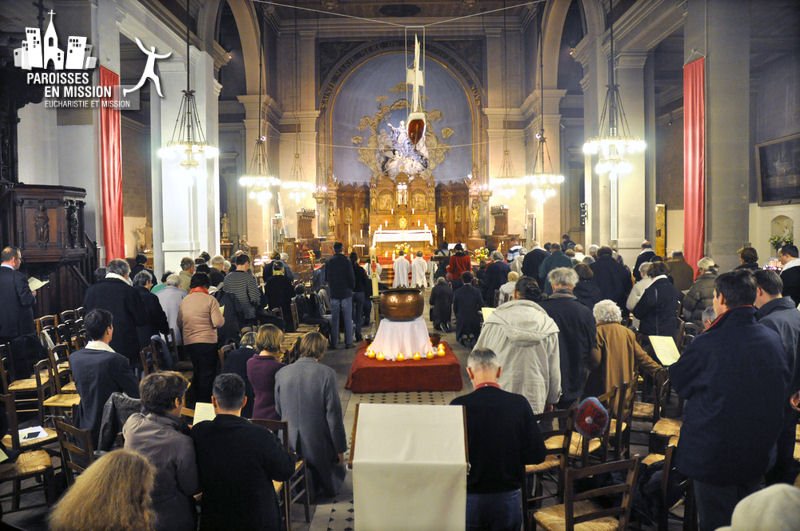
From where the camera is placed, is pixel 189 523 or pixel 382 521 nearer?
pixel 382 521

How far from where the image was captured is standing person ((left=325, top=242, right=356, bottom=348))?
980 centimetres

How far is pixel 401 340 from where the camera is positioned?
829cm

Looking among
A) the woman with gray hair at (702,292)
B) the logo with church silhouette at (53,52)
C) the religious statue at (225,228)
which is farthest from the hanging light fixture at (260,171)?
the woman with gray hair at (702,292)

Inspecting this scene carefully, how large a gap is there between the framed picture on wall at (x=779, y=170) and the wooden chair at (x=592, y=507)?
1365 centimetres

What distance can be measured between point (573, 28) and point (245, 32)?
9632mm

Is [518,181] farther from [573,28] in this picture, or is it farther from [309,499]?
[309,499]

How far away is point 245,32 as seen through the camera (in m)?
18.8

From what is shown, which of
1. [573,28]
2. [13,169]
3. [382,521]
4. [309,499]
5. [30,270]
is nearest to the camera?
[382,521]

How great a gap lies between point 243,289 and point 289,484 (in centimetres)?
411

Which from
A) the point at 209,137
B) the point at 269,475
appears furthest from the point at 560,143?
the point at 269,475

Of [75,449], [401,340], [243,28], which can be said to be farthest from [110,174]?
[243,28]

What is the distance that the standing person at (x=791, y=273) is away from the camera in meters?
6.46

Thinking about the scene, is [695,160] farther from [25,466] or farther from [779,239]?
[25,466]

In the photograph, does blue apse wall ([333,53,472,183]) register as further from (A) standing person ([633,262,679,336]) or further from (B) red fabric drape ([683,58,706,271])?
(A) standing person ([633,262,679,336])
